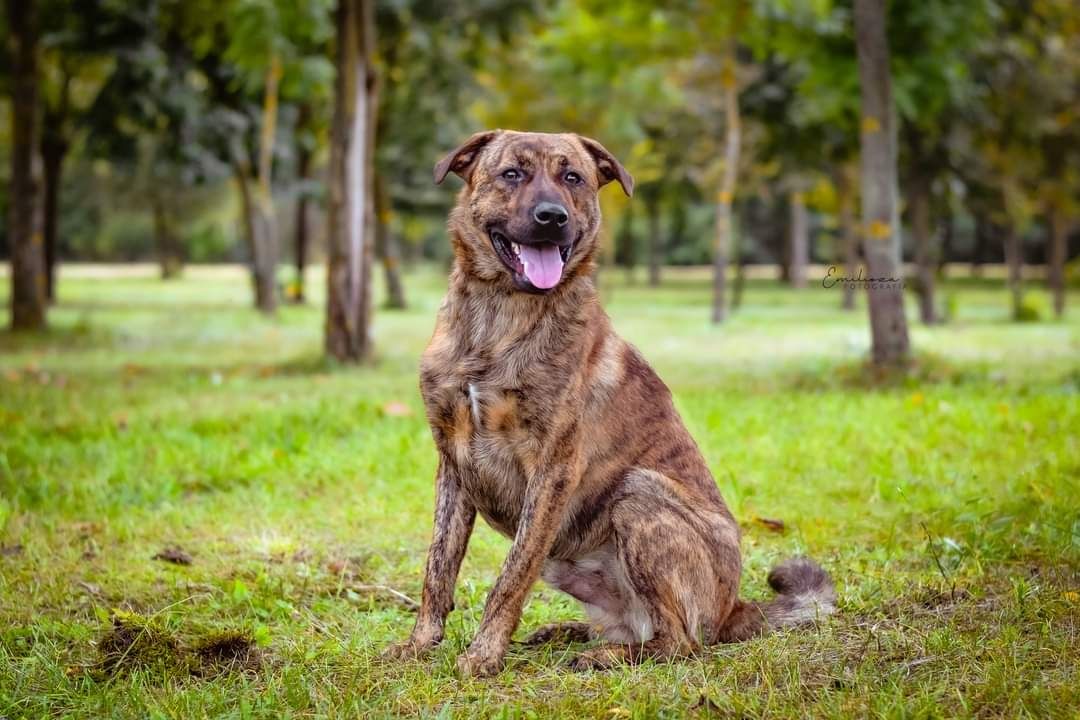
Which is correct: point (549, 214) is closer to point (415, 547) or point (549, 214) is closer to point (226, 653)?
point (226, 653)

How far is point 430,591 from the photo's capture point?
4098 millimetres

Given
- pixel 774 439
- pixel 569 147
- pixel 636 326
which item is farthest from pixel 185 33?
pixel 569 147

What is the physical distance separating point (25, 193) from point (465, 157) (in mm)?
15223

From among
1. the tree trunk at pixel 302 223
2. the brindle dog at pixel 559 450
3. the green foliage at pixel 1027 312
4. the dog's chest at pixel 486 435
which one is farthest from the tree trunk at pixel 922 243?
the dog's chest at pixel 486 435

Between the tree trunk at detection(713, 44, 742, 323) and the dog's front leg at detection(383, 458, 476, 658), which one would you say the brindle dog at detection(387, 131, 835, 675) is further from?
the tree trunk at detection(713, 44, 742, 323)

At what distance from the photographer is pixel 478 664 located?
3787 mm

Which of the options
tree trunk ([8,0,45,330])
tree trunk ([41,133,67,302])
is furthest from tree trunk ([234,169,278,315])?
tree trunk ([8,0,45,330])

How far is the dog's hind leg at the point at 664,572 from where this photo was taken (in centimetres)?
387

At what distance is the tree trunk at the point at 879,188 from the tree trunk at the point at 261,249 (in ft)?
50.1

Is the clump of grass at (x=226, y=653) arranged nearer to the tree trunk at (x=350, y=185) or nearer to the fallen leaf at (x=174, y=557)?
the fallen leaf at (x=174, y=557)

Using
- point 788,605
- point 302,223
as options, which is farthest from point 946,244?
point 788,605

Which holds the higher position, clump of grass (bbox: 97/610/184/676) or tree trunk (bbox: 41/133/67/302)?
tree trunk (bbox: 41/133/67/302)

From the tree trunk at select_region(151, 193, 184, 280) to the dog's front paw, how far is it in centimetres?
2799

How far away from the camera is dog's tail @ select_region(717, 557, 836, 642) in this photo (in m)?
4.07
